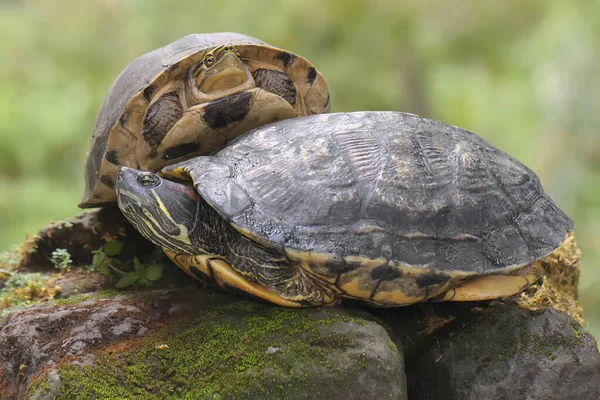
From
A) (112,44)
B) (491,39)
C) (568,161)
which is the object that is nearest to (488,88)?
(491,39)

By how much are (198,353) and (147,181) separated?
0.71 metres

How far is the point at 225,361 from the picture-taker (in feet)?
5.70

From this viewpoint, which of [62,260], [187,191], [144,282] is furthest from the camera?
[62,260]

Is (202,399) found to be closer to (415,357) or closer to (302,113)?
(415,357)

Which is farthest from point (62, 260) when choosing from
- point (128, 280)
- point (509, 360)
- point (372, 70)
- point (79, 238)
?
point (372, 70)

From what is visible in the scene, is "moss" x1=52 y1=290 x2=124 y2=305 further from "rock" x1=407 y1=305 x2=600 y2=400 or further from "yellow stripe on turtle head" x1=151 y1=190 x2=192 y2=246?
"rock" x1=407 y1=305 x2=600 y2=400

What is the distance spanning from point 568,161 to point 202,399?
4.09 meters

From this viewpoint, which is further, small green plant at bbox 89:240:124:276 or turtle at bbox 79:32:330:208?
small green plant at bbox 89:240:124:276

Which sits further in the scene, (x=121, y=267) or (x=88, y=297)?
(x=121, y=267)

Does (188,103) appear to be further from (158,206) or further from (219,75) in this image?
(158,206)

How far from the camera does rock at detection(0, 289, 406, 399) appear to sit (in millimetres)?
1646

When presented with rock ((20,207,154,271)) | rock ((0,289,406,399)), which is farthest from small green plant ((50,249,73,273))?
rock ((0,289,406,399))

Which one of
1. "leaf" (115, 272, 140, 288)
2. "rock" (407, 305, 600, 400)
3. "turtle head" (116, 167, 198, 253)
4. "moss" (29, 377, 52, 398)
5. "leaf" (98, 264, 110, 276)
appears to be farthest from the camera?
"leaf" (98, 264, 110, 276)

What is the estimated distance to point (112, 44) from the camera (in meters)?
5.89
